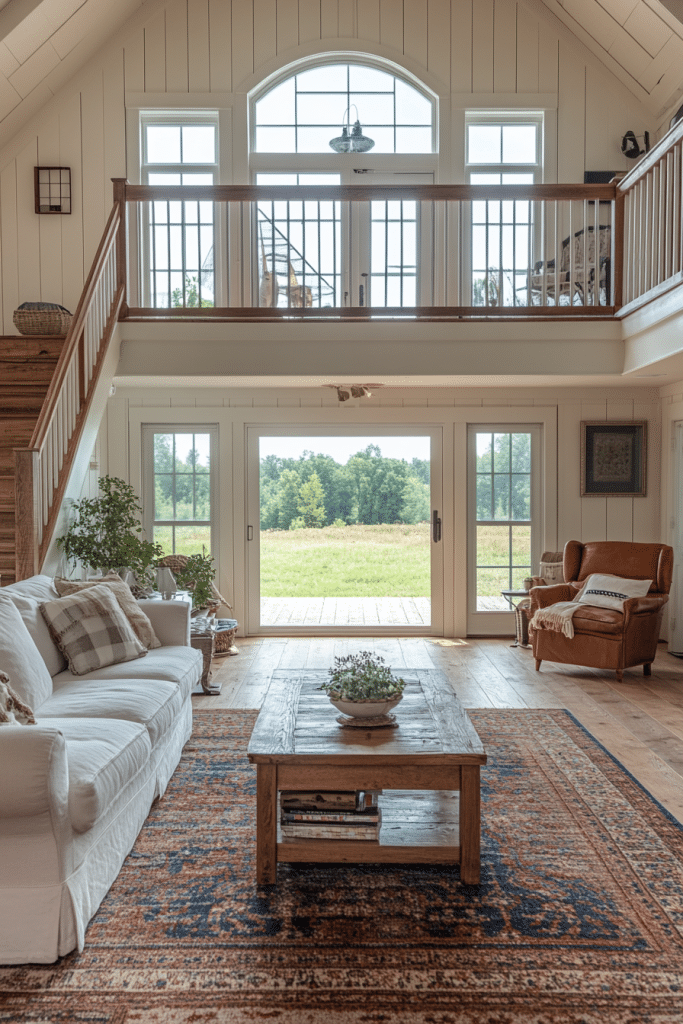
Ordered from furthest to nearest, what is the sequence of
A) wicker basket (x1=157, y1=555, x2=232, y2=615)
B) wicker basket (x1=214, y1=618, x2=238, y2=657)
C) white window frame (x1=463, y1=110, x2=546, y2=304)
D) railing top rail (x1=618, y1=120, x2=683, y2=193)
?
white window frame (x1=463, y1=110, x2=546, y2=304) < wicker basket (x1=214, y1=618, x2=238, y2=657) < wicker basket (x1=157, y1=555, x2=232, y2=615) < railing top rail (x1=618, y1=120, x2=683, y2=193)

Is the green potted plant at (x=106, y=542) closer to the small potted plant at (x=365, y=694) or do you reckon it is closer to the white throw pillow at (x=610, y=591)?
the small potted plant at (x=365, y=694)

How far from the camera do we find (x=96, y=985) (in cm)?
222

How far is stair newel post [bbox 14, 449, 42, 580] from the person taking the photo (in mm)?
4348

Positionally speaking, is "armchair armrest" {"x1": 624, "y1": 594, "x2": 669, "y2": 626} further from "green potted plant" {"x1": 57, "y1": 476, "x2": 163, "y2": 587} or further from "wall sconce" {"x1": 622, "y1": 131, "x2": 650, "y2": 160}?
Answer: "wall sconce" {"x1": 622, "y1": 131, "x2": 650, "y2": 160}

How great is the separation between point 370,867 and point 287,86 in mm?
6828

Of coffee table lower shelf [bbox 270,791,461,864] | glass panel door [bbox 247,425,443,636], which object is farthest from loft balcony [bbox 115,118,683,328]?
coffee table lower shelf [bbox 270,791,461,864]

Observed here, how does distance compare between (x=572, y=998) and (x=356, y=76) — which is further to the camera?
(x=356, y=76)

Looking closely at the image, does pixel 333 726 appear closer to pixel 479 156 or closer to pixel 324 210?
pixel 324 210

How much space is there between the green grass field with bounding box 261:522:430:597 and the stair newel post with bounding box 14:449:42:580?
334cm

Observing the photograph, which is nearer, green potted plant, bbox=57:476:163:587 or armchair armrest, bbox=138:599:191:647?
armchair armrest, bbox=138:599:191:647

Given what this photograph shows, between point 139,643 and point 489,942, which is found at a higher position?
point 139,643

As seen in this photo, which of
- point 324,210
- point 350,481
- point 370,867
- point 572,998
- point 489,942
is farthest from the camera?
point 350,481

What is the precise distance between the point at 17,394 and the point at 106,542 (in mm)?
1497

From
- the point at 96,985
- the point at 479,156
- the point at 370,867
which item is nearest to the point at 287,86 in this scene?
the point at 479,156
